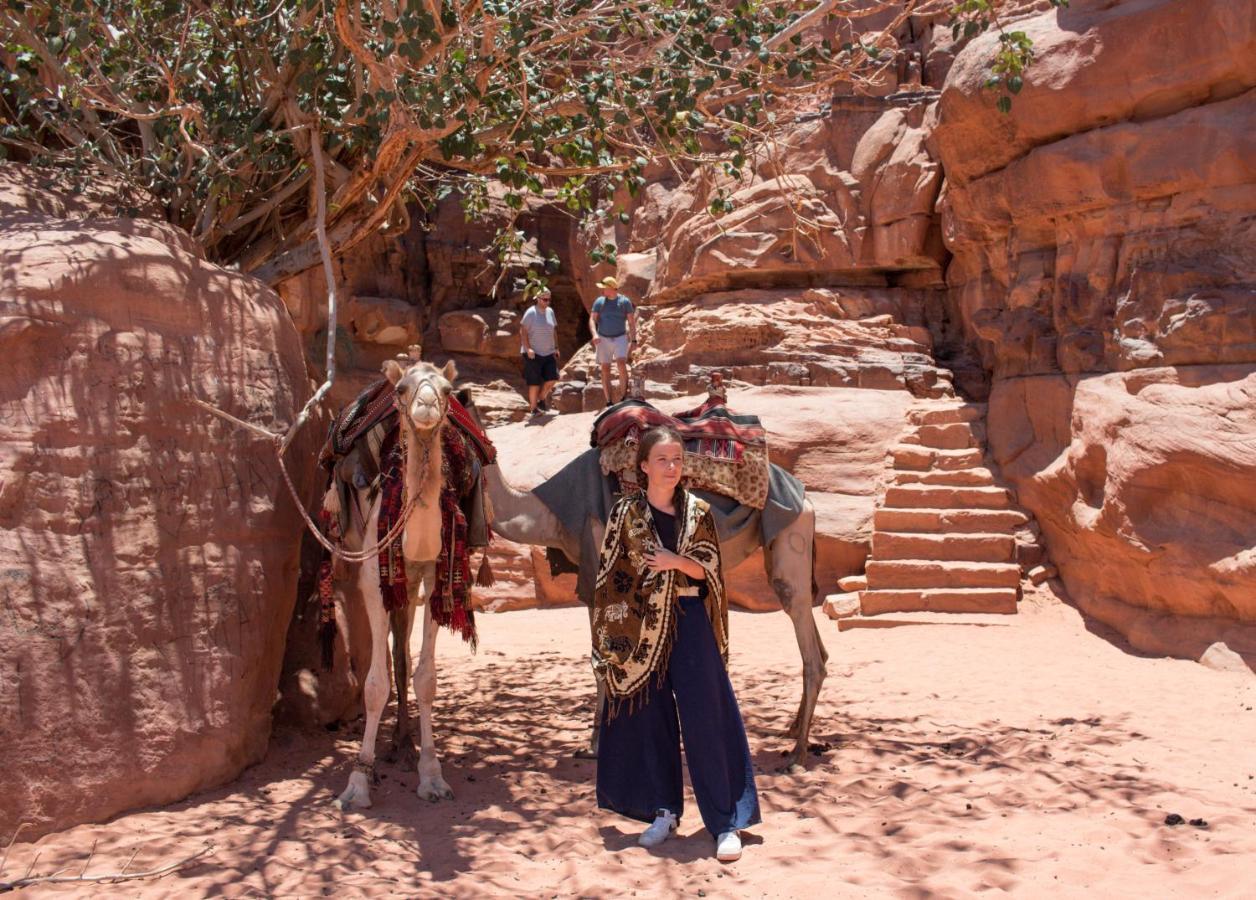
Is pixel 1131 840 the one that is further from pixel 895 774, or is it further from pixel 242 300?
pixel 242 300

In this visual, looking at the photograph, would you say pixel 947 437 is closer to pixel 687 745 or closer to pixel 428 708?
pixel 428 708

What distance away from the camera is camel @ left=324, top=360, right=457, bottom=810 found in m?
5.29

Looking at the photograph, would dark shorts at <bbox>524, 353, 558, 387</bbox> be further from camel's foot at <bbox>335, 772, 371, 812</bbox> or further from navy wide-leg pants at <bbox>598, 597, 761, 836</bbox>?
navy wide-leg pants at <bbox>598, 597, 761, 836</bbox>

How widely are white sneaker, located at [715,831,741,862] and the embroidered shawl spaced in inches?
25.6

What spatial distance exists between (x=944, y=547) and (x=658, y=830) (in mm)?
6510

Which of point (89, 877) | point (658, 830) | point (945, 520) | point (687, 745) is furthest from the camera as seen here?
point (945, 520)

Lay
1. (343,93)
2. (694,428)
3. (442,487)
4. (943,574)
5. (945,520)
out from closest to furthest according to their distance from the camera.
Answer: (442,487)
(694,428)
(343,93)
(943,574)
(945,520)

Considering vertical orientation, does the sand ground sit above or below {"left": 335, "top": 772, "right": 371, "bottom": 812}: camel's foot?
below

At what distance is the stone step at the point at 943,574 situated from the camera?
1036cm

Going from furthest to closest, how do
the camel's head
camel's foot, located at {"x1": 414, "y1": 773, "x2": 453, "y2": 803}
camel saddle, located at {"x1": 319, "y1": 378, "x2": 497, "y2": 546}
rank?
camel saddle, located at {"x1": 319, "y1": 378, "x2": 497, "y2": 546}, camel's foot, located at {"x1": 414, "y1": 773, "x2": 453, "y2": 803}, the camel's head

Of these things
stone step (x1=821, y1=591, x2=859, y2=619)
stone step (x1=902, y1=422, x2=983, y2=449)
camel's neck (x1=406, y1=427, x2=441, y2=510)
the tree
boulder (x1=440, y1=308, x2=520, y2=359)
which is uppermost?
boulder (x1=440, y1=308, x2=520, y2=359)

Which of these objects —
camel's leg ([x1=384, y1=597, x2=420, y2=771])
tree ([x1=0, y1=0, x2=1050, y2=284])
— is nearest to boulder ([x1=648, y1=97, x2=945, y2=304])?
tree ([x1=0, y1=0, x2=1050, y2=284])

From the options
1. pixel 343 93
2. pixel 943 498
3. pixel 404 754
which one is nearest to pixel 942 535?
pixel 943 498

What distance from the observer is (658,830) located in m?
4.77
